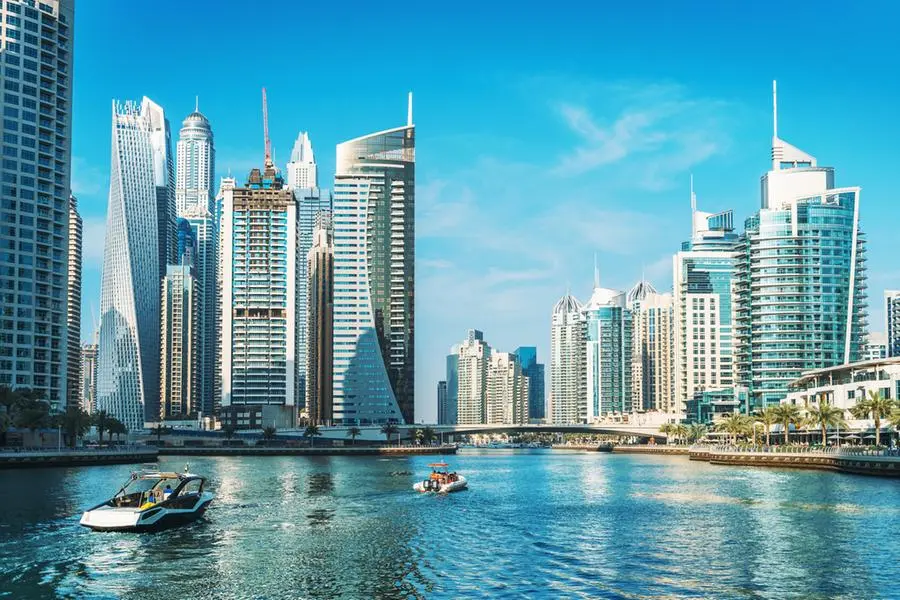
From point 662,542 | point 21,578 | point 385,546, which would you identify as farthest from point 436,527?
point 21,578

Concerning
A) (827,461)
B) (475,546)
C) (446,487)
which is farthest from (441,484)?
(827,461)

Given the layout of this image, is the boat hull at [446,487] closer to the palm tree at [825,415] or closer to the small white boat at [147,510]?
the small white boat at [147,510]

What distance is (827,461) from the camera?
531 feet

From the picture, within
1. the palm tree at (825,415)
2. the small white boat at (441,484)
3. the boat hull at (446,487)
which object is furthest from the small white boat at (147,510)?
the palm tree at (825,415)

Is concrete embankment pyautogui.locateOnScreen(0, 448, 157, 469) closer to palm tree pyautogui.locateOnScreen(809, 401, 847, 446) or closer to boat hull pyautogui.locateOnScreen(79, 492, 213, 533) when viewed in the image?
boat hull pyautogui.locateOnScreen(79, 492, 213, 533)

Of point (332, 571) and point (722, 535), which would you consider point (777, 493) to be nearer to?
point (722, 535)

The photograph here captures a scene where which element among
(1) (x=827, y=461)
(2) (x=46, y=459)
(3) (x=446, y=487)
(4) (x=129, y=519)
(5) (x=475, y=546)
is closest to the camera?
(5) (x=475, y=546)

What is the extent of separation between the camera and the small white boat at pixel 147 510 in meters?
79.4

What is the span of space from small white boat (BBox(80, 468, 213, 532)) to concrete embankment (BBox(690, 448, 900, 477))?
91.9 metres

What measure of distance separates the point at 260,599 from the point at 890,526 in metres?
52.3

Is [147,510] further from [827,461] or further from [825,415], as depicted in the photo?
[825,415]

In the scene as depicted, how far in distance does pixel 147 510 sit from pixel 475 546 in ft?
86.0

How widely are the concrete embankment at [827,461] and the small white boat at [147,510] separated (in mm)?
91923

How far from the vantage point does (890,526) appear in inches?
3214
